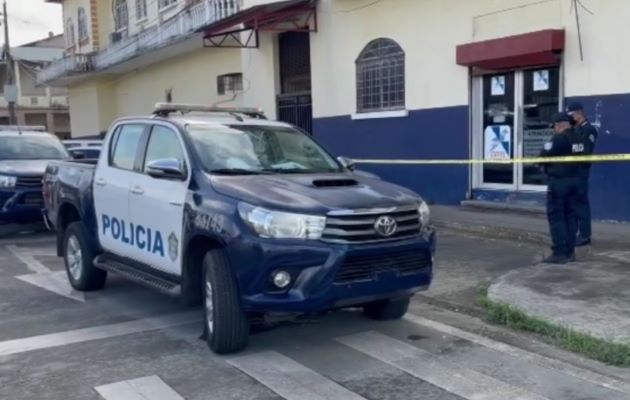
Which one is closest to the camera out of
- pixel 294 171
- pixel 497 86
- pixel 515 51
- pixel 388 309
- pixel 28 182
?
pixel 294 171

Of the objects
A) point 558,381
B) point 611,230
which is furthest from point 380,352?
Answer: point 611,230

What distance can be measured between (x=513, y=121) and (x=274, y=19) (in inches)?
255

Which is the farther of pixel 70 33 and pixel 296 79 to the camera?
pixel 70 33

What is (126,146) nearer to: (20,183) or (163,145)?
(163,145)

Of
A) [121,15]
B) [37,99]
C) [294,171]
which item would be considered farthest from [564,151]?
[37,99]

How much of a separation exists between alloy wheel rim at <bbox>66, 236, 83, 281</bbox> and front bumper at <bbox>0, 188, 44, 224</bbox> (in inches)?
160

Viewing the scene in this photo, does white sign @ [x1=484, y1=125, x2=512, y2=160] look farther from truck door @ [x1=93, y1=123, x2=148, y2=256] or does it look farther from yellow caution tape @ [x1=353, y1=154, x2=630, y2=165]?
truck door @ [x1=93, y1=123, x2=148, y2=256]

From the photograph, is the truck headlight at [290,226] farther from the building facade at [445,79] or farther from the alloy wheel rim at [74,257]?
the building facade at [445,79]

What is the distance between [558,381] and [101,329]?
380 cm

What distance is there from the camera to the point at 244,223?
5062 mm

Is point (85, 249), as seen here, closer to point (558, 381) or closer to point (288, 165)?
point (288, 165)

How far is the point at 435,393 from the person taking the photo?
4641 mm

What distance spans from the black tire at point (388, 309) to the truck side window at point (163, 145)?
6.97 ft

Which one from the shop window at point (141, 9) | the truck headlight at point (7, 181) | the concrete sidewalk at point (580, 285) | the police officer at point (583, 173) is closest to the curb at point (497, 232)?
the concrete sidewalk at point (580, 285)
